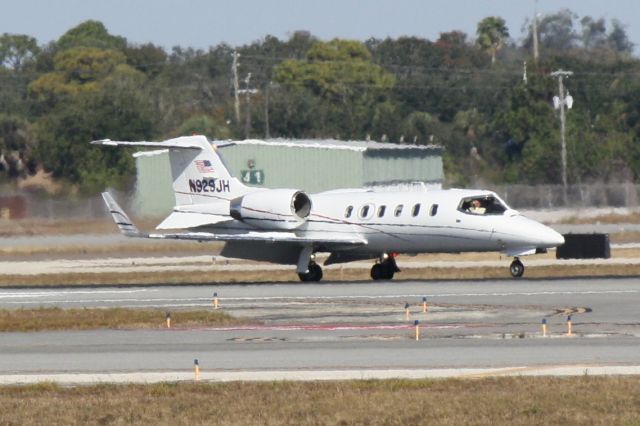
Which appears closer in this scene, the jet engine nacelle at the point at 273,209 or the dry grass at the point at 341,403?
the dry grass at the point at 341,403

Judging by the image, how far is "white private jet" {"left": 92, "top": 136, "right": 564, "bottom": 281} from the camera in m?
39.8

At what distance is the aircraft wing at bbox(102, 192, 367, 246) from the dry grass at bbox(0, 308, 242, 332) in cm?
696

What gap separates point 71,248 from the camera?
63.8m

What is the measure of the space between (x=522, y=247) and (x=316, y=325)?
39.0ft

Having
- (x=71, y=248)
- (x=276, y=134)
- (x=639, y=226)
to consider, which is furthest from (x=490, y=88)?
(x=71, y=248)

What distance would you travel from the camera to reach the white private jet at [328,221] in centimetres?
3984

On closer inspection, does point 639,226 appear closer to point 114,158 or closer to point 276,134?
point 114,158

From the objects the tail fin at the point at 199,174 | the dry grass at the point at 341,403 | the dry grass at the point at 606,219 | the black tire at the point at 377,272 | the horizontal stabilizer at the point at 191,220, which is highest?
the tail fin at the point at 199,174

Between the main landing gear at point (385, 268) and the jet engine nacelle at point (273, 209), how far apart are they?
102 inches

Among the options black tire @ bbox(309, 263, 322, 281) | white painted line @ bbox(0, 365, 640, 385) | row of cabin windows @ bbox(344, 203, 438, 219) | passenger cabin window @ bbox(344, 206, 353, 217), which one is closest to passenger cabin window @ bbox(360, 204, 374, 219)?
row of cabin windows @ bbox(344, 203, 438, 219)

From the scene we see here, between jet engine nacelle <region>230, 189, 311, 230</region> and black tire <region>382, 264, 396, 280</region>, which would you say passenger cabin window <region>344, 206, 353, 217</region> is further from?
black tire <region>382, 264, 396, 280</region>

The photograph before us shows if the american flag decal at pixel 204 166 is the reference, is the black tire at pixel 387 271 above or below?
below

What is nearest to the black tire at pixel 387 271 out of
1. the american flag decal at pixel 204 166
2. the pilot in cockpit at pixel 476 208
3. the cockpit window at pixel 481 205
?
the cockpit window at pixel 481 205

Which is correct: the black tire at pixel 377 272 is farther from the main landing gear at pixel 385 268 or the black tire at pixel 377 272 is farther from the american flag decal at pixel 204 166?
the american flag decal at pixel 204 166
